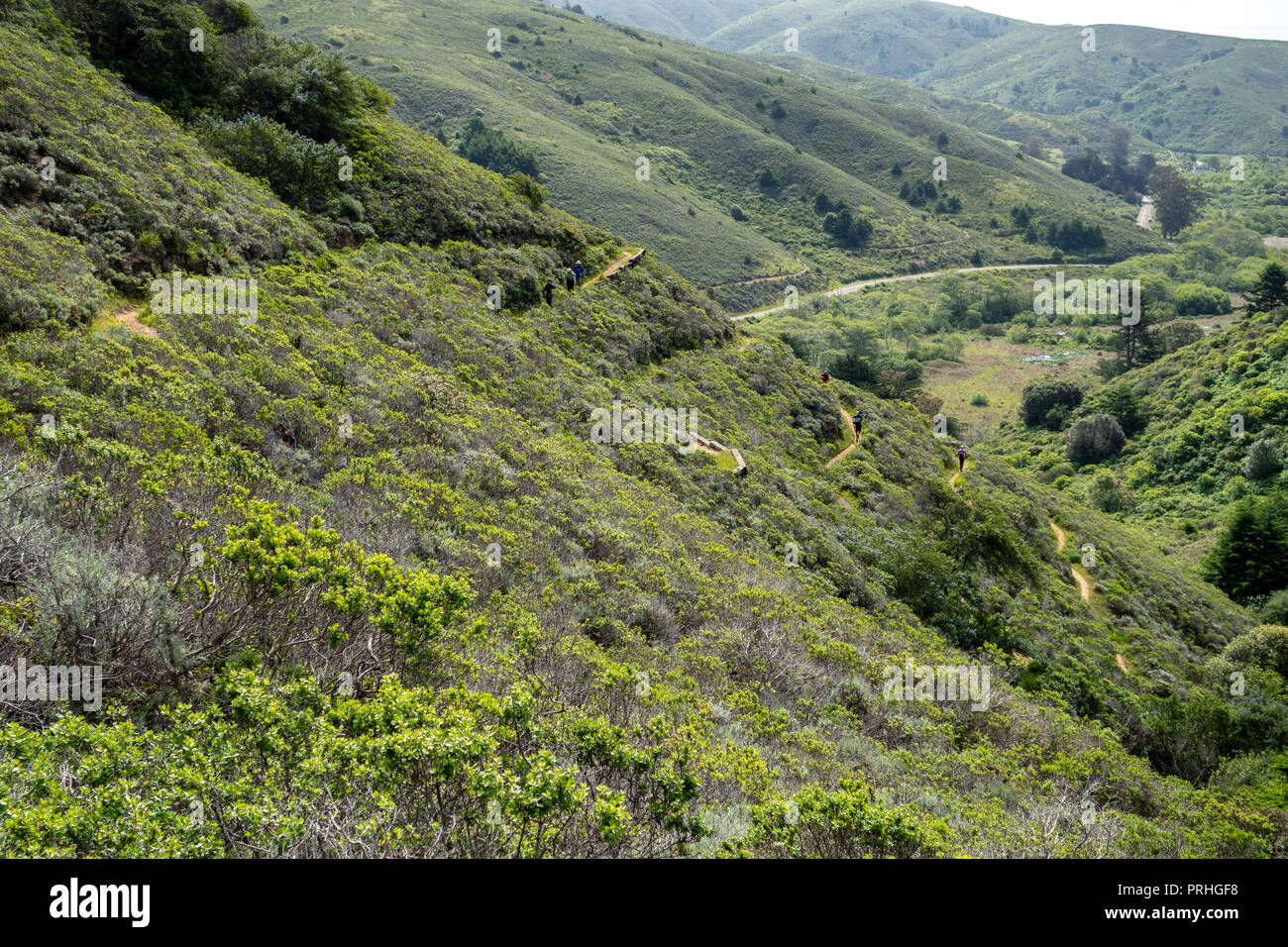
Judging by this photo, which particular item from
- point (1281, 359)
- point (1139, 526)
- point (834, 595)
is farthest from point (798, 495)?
point (1281, 359)

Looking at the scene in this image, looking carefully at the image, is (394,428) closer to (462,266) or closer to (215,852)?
(215,852)

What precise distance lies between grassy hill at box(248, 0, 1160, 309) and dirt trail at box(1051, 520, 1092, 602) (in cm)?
5189

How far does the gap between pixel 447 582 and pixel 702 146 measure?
119 m

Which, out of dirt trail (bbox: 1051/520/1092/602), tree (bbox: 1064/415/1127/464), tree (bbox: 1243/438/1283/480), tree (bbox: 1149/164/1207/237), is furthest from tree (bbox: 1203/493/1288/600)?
tree (bbox: 1149/164/1207/237)

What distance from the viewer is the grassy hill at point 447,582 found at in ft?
12.8

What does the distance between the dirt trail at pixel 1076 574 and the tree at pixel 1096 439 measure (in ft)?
87.9

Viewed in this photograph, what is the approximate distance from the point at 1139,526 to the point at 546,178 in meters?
68.0

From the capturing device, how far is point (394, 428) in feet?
37.2

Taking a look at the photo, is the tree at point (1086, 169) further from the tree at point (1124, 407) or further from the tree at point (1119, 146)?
the tree at point (1124, 407)

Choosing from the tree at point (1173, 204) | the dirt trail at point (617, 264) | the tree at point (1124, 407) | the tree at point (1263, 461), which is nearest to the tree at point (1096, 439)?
the tree at point (1124, 407)

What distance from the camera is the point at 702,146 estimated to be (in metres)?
110

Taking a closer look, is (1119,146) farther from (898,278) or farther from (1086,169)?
(898,278)

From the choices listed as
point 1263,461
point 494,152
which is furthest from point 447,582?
point 494,152

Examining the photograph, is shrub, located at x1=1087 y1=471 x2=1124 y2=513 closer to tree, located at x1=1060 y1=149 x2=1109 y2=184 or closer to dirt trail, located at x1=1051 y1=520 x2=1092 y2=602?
dirt trail, located at x1=1051 y1=520 x2=1092 y2=602
